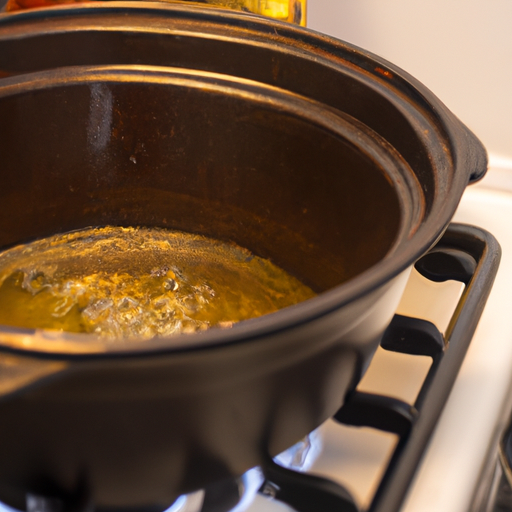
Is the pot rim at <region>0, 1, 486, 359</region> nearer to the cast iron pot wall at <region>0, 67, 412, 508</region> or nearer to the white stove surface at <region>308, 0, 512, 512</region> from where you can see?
the cast iron pot wall at <region>0, 67, 412, 508</region>

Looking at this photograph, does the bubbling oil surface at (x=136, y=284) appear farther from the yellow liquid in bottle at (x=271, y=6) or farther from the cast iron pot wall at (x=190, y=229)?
the yellow liquid in bottle at (x=271, y=6)

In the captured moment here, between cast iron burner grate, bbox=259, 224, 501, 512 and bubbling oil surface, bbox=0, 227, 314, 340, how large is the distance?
0.54 feet

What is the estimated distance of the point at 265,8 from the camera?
700 mm

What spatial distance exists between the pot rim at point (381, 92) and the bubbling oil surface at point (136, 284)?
0.21 metres

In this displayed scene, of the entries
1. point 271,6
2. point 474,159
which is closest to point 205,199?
point 271,6

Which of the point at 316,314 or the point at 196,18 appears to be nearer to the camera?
the point at 316,314

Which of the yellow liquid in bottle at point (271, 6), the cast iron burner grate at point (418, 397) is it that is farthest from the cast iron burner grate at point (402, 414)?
the yellow liquid in bottle at point (271, 6)

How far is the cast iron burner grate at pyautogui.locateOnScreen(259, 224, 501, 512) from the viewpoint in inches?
16.2

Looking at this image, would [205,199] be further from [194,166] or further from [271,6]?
[271,6]

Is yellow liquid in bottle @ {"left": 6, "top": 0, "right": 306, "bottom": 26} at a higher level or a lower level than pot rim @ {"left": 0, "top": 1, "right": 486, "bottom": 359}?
higher

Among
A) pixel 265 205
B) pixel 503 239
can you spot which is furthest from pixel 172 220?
pixel 503 239

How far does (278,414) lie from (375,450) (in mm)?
123

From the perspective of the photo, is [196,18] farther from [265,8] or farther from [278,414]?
[278,414]

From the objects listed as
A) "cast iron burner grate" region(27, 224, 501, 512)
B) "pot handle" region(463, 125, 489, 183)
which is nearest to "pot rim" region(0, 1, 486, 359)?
"pot handle" region(463, 125, 489, 183)
